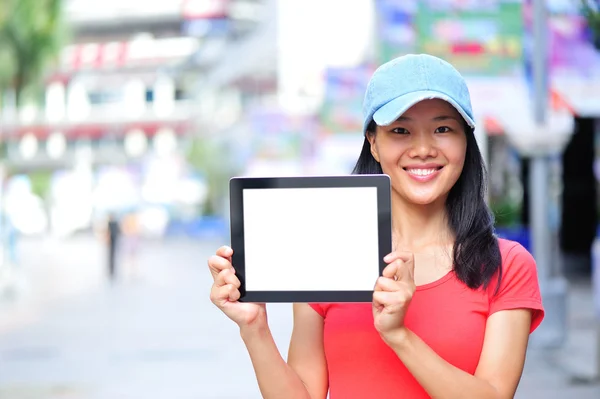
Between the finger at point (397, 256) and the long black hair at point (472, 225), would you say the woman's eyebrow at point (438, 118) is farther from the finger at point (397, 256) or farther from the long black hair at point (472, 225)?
the finger at point (397, 256)

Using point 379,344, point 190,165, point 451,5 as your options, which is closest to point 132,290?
point 451,5

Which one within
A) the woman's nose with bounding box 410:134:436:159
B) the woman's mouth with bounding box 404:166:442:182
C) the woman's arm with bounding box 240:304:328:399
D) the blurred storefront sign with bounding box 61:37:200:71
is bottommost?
the woman's arm with bounding box 240:304:328:399

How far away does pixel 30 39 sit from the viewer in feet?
66.6

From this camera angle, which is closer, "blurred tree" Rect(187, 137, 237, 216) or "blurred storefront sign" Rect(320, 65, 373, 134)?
"blurred storefront sign" Rect(320, 65, 373, 134)

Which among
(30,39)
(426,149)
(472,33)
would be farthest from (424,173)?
(30,39)

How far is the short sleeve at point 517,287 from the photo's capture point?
2.27 meters

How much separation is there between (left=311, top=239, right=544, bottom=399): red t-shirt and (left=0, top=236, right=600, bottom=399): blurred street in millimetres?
6739

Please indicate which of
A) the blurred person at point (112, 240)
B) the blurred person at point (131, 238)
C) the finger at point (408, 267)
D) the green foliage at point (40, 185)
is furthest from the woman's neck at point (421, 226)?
the green foliage at point (40, 185)

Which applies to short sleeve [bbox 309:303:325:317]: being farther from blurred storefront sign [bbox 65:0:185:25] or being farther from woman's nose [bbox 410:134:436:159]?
blurred storefront sign [bbox 65:0:185:25]

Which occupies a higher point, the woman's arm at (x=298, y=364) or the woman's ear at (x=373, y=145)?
the woman's ear at (x=373, y=145)

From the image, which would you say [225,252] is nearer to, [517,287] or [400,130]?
[400,130]

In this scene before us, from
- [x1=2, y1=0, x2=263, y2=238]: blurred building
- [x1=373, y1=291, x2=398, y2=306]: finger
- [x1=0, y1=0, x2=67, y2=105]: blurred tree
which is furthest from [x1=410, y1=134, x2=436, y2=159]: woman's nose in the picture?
[x1=2, y1=0, x2=263, y2=238]: blurred building

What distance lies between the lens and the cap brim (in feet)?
7.18

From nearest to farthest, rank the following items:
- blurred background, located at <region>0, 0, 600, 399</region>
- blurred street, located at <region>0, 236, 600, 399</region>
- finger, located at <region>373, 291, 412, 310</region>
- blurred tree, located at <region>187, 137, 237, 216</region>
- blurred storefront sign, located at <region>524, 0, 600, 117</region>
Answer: finger, located at <region>373, 291, 412, 310</region>, blurred street, located at <region>0, 236, 600, 399</region>, blurred background, located at <region>0, 0, 600, 399</region>, blurred storefront sign, located at <region>524, 0, 600, 117</region>, blurred tree, located at <region>187, 137, 237, 216</region>
